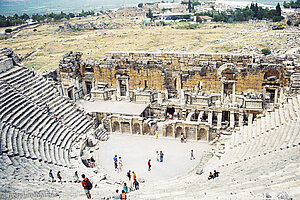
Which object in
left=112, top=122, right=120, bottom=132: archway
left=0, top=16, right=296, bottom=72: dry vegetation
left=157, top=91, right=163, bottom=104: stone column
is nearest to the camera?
left=112, top=122, right=120, bottom=132: archway

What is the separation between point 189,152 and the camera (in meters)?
20.0

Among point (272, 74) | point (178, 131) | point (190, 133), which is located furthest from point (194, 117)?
point (272, 74)

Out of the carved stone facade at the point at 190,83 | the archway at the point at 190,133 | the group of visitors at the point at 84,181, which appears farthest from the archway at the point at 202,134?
the group of visitors at the point at 84,181

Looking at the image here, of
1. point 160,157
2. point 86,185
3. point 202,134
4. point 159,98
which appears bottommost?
point 160,157

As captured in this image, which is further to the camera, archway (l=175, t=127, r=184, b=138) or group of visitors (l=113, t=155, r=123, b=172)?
archway (l=175, t=127, r=184, b=138)

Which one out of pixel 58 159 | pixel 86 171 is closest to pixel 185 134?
pixel 86 171

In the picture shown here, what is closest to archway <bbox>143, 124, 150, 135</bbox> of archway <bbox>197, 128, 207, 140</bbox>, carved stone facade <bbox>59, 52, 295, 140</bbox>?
carved stone facade <bbox>59, 52, 295, 140</bbox>

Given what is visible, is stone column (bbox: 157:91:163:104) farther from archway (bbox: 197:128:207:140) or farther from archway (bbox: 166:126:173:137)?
archway (bbox: 197:128:207:140)

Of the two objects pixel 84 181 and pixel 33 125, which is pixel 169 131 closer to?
pixel 33 125

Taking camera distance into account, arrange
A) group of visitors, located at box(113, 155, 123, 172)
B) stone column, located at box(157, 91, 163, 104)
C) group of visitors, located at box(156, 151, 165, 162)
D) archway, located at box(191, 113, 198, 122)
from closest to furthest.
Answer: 1. group of visitors, located at box(113, 155, 123, 172)
2. group of visitors, located at box(156, 151, 165, 162)
3. archway, located at box(191, 113, 198, 122)
4. stone column, located at box(157, 91, 163, 104)

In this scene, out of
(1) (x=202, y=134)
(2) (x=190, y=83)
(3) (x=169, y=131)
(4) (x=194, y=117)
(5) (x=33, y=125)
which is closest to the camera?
(5) (x=33, y=125)

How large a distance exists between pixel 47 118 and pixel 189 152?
10868 millimetres

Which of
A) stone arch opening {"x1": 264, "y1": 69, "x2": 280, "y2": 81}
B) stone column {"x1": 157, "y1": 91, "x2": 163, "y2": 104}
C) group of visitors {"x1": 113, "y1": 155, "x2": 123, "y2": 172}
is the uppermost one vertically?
stone arch opening {"x1": 264, "y1": 69, "x2": 280, "y2": 81}

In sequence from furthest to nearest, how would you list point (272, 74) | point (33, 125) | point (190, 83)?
point (190, 83), point (272, 74), point (33, 125)
